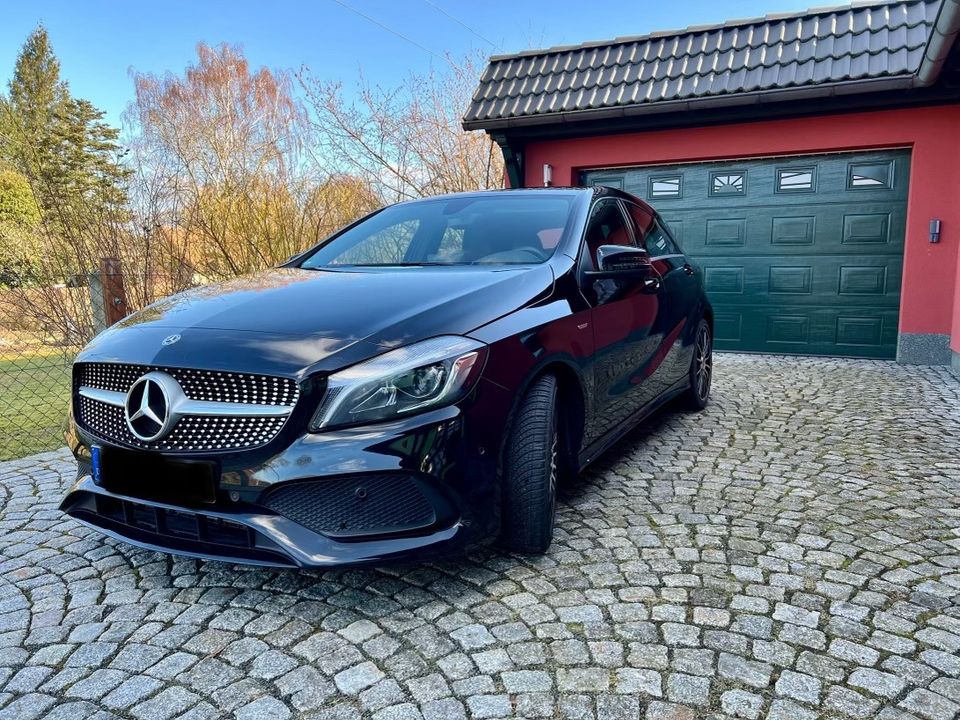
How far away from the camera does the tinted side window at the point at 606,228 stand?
3379 millimetres

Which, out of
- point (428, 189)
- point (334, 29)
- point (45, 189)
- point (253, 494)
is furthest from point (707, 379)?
point (334, 29)

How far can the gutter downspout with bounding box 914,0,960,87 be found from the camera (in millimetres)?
4875

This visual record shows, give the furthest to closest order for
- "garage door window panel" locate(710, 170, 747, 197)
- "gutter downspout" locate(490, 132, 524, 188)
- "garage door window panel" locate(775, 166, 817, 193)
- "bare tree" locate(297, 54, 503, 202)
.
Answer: "bare tree" locate(297, 54, 503, 202) → "gutter downspout" locate(490, 132, 524, 188) → "garage door window panel" locate(710, 170, 747, 197) → "garage door window panel" locate(775, 166, 817, 193)

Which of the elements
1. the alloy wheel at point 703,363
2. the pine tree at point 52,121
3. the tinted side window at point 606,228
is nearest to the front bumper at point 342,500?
the tinted side window at point 606,228

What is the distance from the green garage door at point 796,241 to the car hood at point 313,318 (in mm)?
5922

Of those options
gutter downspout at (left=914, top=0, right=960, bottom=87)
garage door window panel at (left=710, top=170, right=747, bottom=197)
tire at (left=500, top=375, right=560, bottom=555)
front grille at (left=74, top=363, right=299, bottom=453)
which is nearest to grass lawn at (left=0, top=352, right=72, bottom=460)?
front grille at (left=74, top=363, right=299, bottom=453)

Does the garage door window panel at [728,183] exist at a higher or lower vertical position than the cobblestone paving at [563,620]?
higher

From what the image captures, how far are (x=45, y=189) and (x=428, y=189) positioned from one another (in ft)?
23.8

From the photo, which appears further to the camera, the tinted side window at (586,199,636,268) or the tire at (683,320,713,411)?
the tire at (683,320,713,411)

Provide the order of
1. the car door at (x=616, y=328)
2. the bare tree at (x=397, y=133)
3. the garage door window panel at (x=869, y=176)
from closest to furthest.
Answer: the car door at (x=616, y=328)
the garage door window panel at (x=869, y=176)
the bare tree at (x=397, y=133)

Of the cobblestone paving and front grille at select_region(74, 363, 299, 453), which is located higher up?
front grille at select_region(74, 363, 299, 453)

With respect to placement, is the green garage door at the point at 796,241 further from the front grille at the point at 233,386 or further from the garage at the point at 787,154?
the front grille at the point at 233,386

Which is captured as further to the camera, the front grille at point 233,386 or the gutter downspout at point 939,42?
the gutter downspout at point 939,42

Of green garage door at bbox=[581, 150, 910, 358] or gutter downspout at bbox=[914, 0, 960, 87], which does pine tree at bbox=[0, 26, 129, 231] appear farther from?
gutter downspout at bbox=[914, 0, 960, 87]
